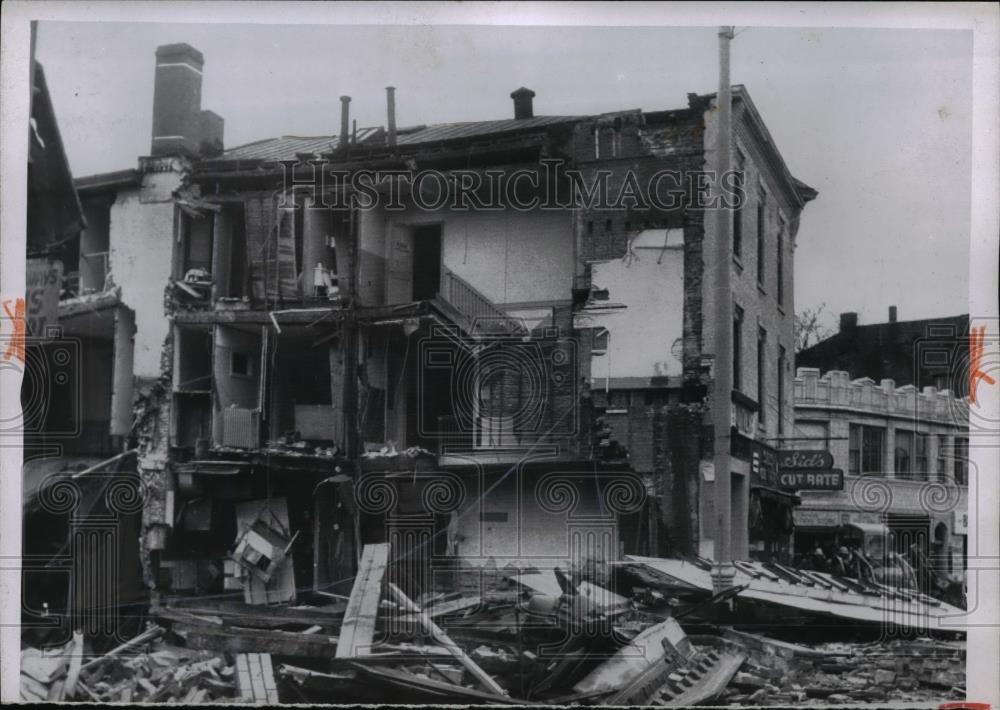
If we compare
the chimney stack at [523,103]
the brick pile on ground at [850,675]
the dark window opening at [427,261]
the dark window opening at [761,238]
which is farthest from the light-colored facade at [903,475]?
the dark window opening at [427,261]

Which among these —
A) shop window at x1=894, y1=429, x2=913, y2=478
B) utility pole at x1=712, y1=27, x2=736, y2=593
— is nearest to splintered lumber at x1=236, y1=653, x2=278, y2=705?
utility pole at x1=712, y1=27, x2=736, y2=593

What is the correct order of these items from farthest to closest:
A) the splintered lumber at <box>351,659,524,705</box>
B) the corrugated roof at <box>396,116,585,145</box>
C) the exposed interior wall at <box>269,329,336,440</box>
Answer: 1. the exposed interior wall at <box>269,329,336,440</box>
2. the corrugated roof at <box>396,116,585,145</box>
3. the splintered lumber at <box>351,659,524,705</box>

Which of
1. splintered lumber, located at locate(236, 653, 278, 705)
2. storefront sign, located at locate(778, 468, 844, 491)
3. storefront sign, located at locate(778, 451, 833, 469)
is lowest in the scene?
splintered lumber, located at locate(236, 653, 278, 705)

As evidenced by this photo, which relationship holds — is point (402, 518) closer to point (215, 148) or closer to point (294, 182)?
point (294, 182)

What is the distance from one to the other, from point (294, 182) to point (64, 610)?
13.4ft

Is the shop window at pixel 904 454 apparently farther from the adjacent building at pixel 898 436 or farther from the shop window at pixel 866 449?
the shop window at pixel 866 449

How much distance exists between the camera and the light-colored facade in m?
8.93

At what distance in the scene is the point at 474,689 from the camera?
8.70 metres

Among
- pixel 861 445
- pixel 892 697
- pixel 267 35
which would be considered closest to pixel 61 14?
pixel 267 35

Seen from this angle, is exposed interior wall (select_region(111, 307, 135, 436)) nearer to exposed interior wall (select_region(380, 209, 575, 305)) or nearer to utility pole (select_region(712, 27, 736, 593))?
exposed interior wall (select_region(380, 209, 575, 305))

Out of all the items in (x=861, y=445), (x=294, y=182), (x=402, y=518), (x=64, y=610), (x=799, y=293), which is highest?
(x=294, y=182)

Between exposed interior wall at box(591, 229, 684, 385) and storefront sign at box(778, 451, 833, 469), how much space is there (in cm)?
123

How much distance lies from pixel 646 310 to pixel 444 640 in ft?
10.4

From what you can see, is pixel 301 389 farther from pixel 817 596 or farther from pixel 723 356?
pixel 817 596
